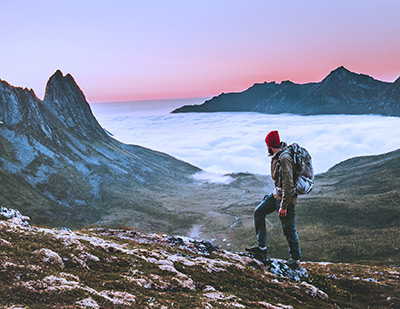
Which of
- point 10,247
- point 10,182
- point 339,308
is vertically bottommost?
point 10,182

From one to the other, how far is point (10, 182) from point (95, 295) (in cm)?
10472

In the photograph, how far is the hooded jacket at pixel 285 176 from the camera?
13.5 meters

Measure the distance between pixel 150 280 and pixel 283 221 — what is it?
715 centimetres

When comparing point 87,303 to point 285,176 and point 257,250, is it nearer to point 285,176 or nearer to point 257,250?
point 285,176

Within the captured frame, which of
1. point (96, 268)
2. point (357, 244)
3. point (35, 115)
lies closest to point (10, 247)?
point (96, 268)

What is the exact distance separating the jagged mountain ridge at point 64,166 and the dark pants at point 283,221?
8916 cm

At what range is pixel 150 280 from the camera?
39.1 ft

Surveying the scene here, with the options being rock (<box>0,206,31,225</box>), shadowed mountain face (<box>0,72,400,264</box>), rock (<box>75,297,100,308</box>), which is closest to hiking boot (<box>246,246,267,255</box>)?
rock (<box>75,297,100,308</box>)

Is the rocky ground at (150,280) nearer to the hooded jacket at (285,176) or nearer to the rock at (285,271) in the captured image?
the rock at (285,271)

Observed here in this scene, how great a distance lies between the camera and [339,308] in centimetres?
1407

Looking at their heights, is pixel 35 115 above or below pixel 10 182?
above

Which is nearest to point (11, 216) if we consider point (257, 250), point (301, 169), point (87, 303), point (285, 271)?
point (87, 303)

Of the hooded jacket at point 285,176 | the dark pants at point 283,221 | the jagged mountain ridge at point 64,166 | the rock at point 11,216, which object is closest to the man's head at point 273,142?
the hooded jacket at point 285,176

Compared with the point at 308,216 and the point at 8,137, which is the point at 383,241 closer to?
the point at 308,216
